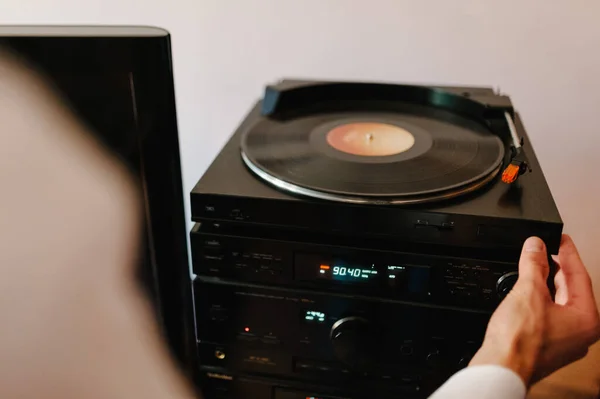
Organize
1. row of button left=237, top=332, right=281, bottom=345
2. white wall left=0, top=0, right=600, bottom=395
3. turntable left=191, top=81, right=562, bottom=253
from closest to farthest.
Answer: turntable left=191, top=81, right=562, bottom=253
row of button left=237, top=332, right=281, bottom=345
white wall left=0, top=0, right=600, bottom=395

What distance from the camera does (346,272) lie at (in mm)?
750

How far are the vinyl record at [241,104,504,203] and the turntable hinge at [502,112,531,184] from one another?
0.06 feet

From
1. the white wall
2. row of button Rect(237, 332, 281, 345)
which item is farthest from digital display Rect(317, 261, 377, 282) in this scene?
the white wall

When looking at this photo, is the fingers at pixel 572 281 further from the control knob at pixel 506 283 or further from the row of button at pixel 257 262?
the row of button at pixel 257 262

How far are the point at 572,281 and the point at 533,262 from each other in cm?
11

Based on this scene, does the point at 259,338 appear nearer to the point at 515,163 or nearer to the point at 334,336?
the point at 334,336

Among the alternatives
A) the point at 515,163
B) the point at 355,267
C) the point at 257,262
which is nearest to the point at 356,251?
the point at 355,267

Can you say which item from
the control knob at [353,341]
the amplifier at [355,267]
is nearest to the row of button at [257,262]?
the amplifier at [355,267]

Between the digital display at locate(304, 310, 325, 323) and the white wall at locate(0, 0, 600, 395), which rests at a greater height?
the white wall at locate(0, 0, 600, 395)

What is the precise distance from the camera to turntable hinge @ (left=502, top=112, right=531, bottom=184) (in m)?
0.73

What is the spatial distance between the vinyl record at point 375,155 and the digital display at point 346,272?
0.09 m

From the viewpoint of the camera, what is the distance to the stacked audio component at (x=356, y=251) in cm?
70

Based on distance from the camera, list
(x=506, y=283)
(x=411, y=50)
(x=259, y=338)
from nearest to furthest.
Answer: (x=506, y=283) → (x=259, y=338) → (x=411, y=50)

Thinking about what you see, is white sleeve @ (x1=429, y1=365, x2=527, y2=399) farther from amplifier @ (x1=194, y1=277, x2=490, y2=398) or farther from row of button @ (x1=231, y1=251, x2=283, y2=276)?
row of button @ (x1=231, y1=251, x2=283, y2=276)
